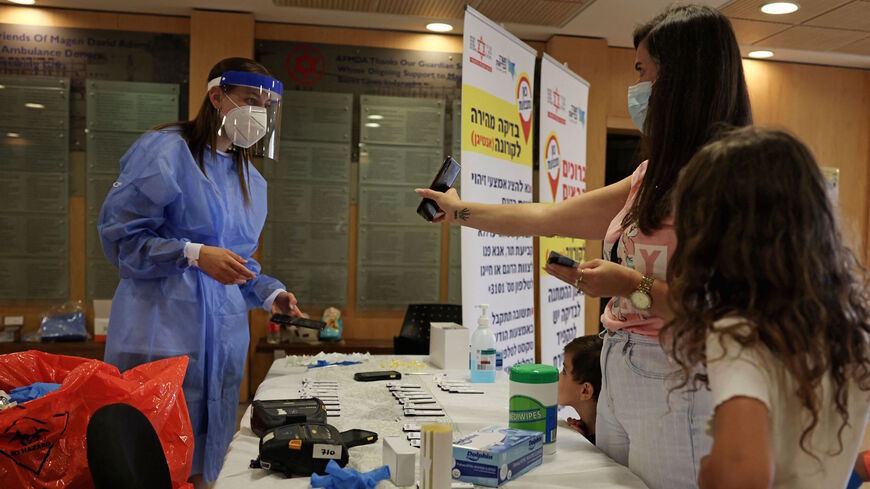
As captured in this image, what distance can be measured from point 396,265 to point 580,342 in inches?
126

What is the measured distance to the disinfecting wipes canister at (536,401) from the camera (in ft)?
4.50

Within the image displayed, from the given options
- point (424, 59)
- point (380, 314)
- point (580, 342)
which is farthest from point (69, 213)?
point (580, 342)

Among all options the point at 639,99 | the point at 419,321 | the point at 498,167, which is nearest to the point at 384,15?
the point at 498,167

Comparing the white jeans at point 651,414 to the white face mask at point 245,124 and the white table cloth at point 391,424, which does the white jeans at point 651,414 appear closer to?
the white table cloth at point 391,424

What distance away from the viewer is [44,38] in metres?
4.59

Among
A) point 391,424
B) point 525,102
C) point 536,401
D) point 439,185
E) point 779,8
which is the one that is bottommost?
point 391,424

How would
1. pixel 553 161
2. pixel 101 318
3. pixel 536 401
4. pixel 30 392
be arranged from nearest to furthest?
pixel 536 401
pixel 30 392
pixel 553 161
pixel 101 318

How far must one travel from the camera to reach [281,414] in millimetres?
1488

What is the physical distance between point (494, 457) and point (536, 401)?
0.79 ft

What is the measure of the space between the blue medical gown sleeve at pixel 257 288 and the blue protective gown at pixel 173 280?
9.0 inches

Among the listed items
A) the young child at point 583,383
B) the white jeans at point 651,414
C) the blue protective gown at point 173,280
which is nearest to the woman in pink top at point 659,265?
the white jeans at point 651,414

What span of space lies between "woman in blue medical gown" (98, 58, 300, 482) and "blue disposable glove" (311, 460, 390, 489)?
0.99m

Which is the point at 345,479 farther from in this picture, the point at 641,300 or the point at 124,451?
the point at 641,300

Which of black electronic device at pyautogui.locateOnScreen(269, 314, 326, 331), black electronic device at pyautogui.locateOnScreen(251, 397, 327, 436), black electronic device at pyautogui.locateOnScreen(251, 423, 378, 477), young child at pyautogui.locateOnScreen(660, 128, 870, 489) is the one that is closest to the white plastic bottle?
black electronic device at pyautogui.locateOnScreen(269, 314, 326, 331)
